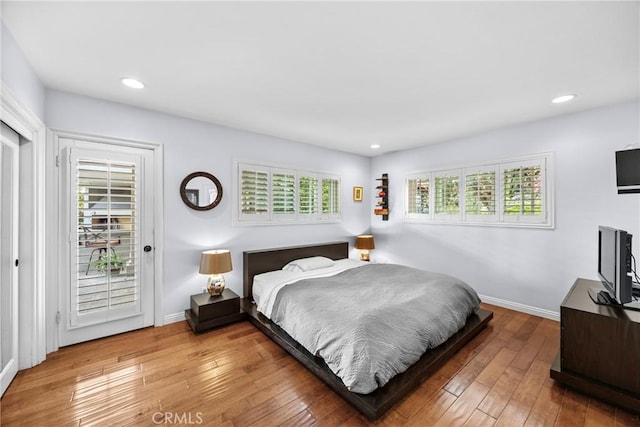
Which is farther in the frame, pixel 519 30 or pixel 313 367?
pixel 313 367

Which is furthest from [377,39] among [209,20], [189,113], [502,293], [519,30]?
[502,293]

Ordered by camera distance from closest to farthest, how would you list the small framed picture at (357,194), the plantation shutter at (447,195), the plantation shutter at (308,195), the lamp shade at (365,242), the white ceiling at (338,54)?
the white ceiling at (338,54) < the plantation shutter at (447,195) < the plantation shutter at (308,195) < the lamp shade at (365,242) < the small framed picture at (357,194)

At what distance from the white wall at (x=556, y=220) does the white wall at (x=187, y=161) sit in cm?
250

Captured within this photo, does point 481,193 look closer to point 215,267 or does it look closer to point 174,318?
point 215,267

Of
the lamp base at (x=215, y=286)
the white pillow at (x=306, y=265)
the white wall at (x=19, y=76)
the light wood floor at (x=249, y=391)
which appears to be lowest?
the light wood floor at (x=249, y=391)

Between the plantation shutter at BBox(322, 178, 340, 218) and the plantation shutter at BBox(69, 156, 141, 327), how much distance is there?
8.78 ft

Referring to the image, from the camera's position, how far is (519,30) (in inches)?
63.6

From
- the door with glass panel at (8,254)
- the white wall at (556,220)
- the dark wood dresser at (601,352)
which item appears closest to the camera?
the dark wood dresser at (601,352)

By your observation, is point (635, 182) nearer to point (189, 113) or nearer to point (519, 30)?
point (519, 30)

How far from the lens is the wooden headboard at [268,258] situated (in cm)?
345

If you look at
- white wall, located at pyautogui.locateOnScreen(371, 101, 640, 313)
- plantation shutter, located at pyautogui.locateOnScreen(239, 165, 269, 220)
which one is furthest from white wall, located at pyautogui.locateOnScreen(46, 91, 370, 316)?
white wall, located at pyautogui.locateOnScreen(371, 101, 640, 313)

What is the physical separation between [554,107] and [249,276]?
157 inches

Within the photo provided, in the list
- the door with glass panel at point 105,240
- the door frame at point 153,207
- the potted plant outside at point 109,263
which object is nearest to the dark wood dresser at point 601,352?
the door frame at point 153,207

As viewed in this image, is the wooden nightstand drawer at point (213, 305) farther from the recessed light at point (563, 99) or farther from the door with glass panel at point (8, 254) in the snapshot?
the recessed light at point (563, 99)
